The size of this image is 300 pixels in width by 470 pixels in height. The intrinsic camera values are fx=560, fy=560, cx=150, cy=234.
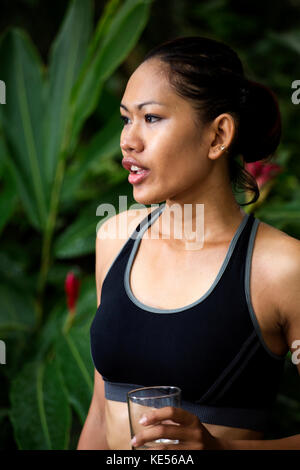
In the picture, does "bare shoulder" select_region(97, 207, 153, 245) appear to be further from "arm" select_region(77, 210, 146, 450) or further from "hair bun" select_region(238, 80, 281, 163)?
"hair bun" select_region(238, 80, 281, 163)

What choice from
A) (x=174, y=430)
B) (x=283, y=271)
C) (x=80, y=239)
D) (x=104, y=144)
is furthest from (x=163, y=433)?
(x=104, y=144)

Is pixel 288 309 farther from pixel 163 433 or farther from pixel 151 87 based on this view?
pixel 151 87

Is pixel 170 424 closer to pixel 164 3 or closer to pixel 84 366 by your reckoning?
pixel 84 366

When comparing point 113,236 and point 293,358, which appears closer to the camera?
point 293,358

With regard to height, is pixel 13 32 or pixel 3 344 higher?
pixel 13 32

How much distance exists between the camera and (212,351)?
71 cm

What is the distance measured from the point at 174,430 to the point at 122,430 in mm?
176

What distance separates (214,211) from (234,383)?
230 mm

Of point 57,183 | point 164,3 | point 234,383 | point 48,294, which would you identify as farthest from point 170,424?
point 164,3

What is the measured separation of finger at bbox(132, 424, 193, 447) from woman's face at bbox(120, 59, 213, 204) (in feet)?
0.92

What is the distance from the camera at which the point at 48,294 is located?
6.24ft

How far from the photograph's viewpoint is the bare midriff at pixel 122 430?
729mm

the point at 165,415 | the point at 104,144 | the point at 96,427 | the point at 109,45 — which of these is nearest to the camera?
the point at 165,415

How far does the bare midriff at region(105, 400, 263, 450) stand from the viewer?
73 centimetres
